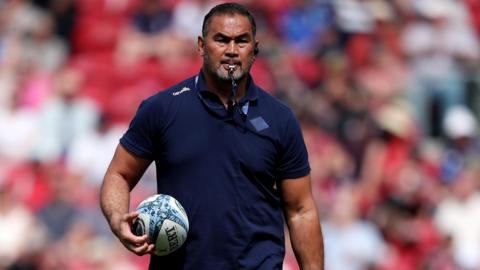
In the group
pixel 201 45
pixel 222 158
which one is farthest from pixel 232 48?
pixel 222 158

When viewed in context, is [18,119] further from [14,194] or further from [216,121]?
[216,121]

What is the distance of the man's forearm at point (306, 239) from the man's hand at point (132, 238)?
826 mm

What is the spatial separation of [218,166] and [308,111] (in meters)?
8.07

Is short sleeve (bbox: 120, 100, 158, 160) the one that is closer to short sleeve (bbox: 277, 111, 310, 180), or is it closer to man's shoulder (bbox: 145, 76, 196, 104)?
man's shoulder (bbox: 145, 76, 196, 104)

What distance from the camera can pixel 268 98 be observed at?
20.2 ft

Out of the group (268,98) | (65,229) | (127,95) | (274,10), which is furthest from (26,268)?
(268,98)

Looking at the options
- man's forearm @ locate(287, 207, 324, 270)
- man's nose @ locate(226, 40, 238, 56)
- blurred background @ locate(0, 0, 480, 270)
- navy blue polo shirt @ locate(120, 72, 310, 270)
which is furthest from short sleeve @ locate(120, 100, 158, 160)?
blurred background @ locate(0, 0, 480, 270)

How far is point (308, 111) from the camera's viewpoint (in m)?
13.9

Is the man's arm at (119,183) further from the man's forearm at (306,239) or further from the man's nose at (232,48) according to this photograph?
the man's forearm at (306,239)

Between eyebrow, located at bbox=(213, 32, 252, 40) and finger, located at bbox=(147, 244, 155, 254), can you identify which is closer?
finger, located at bbox=(147, 244, 155, 254)

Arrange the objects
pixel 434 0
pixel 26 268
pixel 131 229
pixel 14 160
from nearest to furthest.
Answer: pixel 131 229, pixel 26 268, pixel 14 160, pixel 434 0

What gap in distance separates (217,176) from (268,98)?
53 cm

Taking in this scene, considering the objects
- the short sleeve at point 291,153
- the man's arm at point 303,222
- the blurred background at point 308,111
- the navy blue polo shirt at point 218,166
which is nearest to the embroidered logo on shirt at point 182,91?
the navy blue polo shirt at point 218,166

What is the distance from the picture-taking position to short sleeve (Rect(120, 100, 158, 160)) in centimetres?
594
